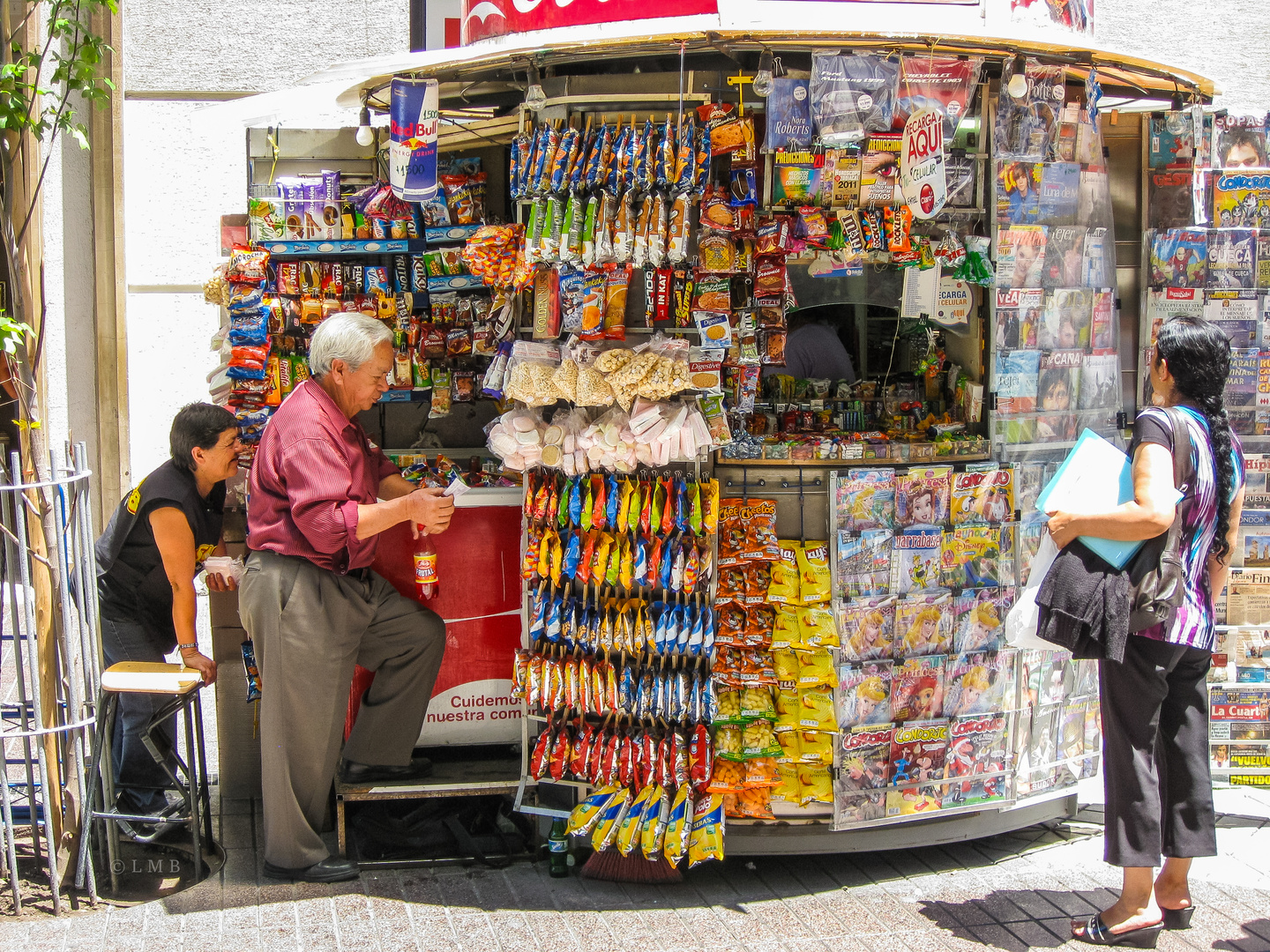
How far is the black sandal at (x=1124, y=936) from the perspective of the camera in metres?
3.38

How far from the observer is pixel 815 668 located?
3.92m

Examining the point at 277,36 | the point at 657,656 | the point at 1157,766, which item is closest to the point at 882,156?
the point at 657,656

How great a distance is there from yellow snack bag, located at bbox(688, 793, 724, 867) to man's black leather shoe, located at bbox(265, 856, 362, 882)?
1.18 metres

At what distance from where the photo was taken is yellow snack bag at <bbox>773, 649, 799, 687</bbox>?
3.94m

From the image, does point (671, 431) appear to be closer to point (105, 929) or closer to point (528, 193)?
point (528, 193)

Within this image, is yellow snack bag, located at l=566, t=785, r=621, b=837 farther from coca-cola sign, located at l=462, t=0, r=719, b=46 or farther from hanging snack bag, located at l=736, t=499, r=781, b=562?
coca-cola sign, located at l=462, t=0, r=719, b=46

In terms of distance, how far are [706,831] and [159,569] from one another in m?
2.22

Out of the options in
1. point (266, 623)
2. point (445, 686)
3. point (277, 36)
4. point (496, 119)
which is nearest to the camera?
point (266, 623)

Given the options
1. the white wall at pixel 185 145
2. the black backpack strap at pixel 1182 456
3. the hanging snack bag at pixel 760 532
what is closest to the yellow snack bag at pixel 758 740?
the hanging snack bag at pixel 760 532

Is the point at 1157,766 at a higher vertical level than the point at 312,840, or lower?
higher

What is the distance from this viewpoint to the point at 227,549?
15.0ft

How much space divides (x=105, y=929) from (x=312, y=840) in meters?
0.67

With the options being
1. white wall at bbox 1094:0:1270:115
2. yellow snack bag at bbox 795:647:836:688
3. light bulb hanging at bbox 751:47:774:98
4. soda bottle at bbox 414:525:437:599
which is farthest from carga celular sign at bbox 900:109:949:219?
white wall at bbox 1094:0:1270:115

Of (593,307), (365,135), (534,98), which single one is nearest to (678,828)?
(593,307)
